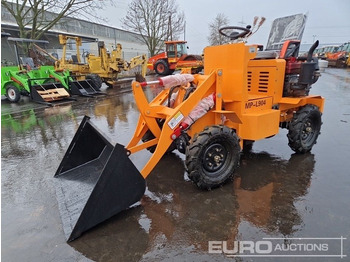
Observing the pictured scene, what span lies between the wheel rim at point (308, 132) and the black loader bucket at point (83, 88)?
377 inches

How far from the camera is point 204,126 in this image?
3551mm

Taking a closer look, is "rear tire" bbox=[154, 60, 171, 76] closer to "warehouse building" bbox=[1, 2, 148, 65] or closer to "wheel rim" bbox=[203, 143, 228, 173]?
"warehouse building" bbox=[1, 2, 148, 65]

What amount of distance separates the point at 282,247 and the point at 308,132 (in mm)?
2602

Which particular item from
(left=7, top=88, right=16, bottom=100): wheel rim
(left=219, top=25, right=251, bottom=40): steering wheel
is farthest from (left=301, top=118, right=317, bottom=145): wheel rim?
(left=7, top=88, right=16, bottom=100): wheel rim

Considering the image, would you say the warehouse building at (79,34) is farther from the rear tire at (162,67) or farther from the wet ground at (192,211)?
the wet ground at (192,211)

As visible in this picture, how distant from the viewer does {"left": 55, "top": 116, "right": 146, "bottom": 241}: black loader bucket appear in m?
2.49

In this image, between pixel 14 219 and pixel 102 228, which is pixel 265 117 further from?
pixel 14 219

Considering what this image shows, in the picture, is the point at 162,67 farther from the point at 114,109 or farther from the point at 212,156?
the point at 212,156

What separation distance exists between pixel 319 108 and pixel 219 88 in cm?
224

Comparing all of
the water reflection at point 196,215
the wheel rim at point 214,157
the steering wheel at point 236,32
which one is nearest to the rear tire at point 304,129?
the water reflection at point 196,215

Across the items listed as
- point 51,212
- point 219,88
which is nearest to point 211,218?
point 219,88

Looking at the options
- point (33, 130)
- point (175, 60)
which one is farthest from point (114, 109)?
point (175, 60)

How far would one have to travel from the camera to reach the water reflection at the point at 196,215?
7.86 feet

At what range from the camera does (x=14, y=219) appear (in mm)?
2855
